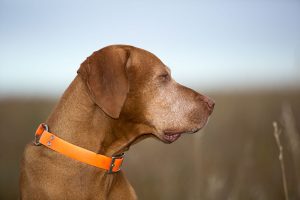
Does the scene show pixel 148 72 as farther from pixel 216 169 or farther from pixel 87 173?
pixel 216 169

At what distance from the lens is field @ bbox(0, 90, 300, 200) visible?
23.0 feet

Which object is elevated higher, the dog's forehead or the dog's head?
the dog's forehead

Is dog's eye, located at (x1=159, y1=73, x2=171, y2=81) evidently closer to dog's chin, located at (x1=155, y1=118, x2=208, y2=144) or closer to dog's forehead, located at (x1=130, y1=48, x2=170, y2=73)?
dog's forehead, located at (x1=130, y1=48, x2=170, y2=73)

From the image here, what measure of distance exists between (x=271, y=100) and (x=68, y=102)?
12351mm

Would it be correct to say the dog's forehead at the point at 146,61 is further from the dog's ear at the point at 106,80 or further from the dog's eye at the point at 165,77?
the dog's ear at the point at 106,80

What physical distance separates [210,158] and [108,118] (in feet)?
19.4

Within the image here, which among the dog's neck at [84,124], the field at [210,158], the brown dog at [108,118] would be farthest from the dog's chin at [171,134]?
the field at [210,158]

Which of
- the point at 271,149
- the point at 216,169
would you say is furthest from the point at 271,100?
the point at 216,169

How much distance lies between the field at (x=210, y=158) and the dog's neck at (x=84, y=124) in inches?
68.9

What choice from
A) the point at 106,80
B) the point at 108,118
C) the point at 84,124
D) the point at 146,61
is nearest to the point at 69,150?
the point at 84,124

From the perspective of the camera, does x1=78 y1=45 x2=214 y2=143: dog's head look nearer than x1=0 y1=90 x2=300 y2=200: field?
Yes

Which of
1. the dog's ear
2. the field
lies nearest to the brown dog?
the dog's ear

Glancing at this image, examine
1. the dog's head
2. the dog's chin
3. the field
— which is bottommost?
the field

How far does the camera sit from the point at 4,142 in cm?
1002
